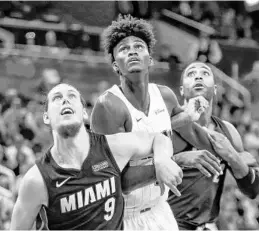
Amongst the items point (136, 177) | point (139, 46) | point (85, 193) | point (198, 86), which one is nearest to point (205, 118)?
point (198, 86)

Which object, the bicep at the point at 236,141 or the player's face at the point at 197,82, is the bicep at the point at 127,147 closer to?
the player's face at the point at 197,82

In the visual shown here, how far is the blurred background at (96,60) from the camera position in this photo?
739 cm

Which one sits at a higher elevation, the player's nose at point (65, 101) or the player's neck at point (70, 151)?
the player's nose at point (65, 101)

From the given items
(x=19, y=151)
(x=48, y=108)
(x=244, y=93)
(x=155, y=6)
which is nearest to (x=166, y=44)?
(x=155, y=6)

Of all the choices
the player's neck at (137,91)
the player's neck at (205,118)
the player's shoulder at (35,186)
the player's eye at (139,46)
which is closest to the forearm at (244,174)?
the player's neck at (205,118)

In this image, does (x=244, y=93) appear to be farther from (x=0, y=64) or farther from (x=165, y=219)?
(x=165, y=219)

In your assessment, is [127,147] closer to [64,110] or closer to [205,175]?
[64,110]

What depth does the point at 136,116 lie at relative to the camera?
13.1ft

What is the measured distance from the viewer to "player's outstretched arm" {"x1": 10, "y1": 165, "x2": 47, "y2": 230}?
3217 millimetres

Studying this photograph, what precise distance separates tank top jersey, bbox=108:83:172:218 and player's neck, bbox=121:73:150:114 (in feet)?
0.12

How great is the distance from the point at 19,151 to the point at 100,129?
313 cm

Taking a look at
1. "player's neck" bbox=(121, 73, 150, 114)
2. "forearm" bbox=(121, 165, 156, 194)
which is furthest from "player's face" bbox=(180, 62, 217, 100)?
"forearm" bbox=(121, 165, 156, 194)

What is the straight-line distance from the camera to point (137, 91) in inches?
161

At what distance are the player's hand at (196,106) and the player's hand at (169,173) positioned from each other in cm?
92
